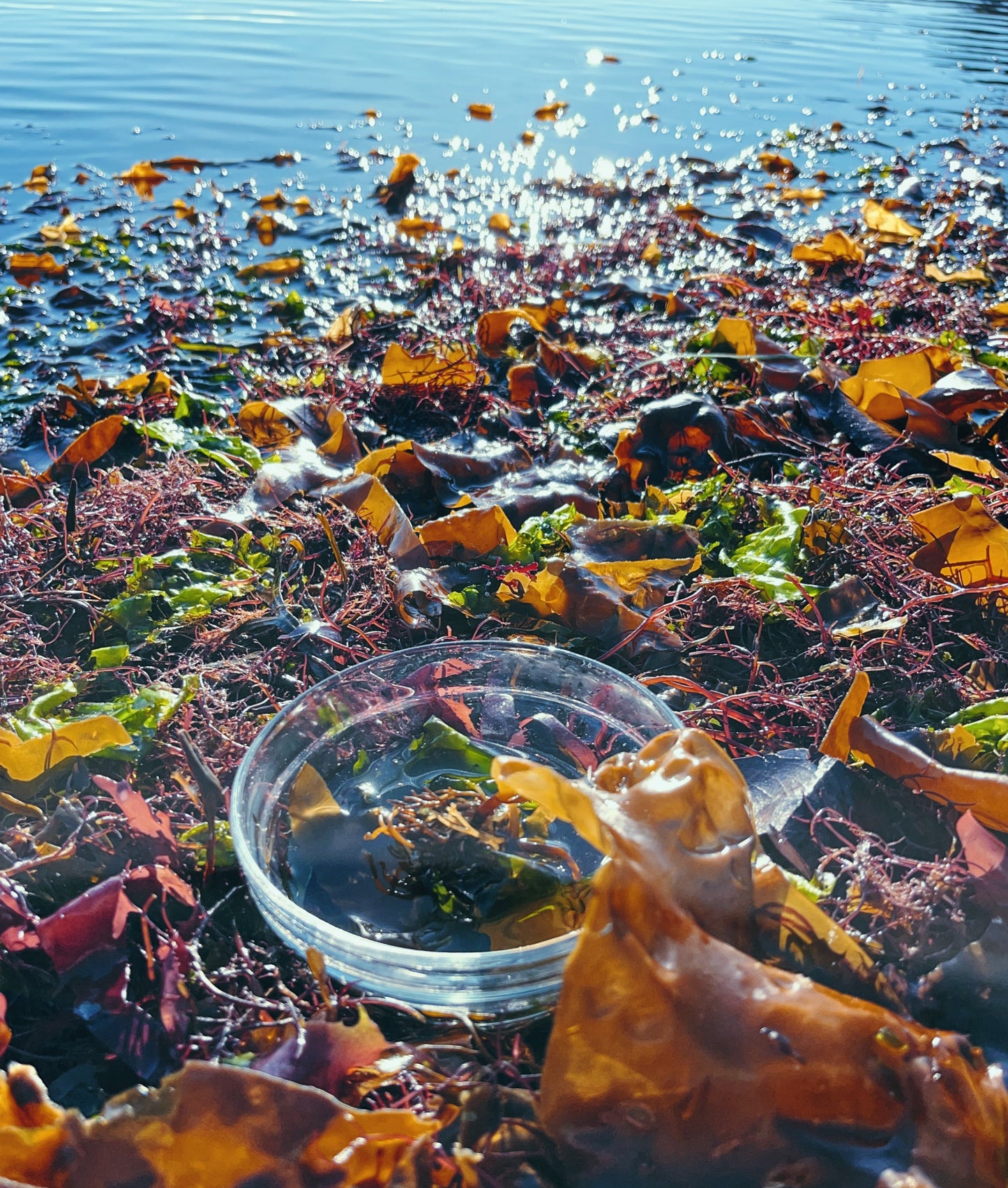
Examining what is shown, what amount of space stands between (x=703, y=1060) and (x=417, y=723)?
0.75m

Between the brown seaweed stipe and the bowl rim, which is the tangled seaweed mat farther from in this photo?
the bowl rim

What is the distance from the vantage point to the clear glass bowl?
3.49 feet

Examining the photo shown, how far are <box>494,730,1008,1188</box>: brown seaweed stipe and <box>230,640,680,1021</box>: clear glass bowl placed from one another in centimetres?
16

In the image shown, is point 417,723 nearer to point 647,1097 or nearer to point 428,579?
point 428,579

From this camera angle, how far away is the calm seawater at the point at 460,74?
564cm

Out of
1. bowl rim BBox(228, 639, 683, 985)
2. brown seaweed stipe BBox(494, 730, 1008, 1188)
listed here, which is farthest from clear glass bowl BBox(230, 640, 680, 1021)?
brown seaweed stipe BBox(494, 730, 1008, 1188)

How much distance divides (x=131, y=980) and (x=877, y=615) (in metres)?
1.36

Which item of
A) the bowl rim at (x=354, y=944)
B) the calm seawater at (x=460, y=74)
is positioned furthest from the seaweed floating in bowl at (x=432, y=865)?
the calm seawater at (x=460, y=74)

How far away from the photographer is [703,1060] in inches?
34.4

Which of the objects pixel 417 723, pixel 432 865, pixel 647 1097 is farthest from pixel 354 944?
pixel 417 723

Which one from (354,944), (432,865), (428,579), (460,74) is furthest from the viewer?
(460,74)

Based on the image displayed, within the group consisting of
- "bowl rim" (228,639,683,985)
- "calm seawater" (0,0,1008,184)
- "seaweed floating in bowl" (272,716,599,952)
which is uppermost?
"calm seawater" (0,0,1008,184)

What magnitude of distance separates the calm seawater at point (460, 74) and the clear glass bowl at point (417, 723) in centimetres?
438

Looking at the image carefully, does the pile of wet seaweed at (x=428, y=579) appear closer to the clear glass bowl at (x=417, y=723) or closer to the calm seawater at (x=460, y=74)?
the clear glass bowl at (x=417, y=723)
